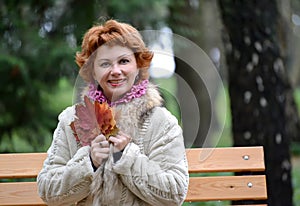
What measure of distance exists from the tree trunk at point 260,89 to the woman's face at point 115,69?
8.09 ft

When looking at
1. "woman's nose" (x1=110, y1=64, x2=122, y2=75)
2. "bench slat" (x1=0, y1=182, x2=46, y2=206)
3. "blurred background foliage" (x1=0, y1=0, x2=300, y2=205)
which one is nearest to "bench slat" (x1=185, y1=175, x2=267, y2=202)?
"bench slat" (x1=0, y1=182, x2=46, y2=206)

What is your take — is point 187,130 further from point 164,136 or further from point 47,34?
point 47,34

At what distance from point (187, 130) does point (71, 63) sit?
12.8ft

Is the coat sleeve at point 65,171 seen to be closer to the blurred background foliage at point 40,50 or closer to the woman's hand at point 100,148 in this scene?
the woman's hand at point 100,148

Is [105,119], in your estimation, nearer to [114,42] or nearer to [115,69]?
[115,69]

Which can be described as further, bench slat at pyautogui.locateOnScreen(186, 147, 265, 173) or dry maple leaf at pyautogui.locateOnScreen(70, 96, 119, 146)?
bench slat at pyautogui.locateOnScreen(186, 147, 265, 173)

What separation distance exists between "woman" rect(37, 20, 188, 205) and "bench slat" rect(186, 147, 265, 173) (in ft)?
2.32

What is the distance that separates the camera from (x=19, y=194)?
11.8 feet

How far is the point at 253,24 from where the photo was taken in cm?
521

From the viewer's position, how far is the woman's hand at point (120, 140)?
8.89 feet

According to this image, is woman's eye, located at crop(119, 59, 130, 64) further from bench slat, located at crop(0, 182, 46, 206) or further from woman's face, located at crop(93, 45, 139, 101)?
bench slat, located at crop(0, 182, 46, 206)

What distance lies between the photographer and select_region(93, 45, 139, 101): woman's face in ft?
9.34

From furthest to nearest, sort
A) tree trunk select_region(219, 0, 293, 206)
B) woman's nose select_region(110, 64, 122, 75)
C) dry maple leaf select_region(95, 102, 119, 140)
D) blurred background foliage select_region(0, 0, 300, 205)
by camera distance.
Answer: blurred background foliage select_region(0, 0, 300, 205) → tree trunk select_region(219, 0, 293, 206) → woman's nose select_region(110, 64, 122, 75) → dry maple leaf select_region(95, 102, 119, 140)

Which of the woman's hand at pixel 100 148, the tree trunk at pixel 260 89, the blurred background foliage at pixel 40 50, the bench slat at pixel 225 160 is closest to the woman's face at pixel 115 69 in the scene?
the woman's hand at pixel 100 148
